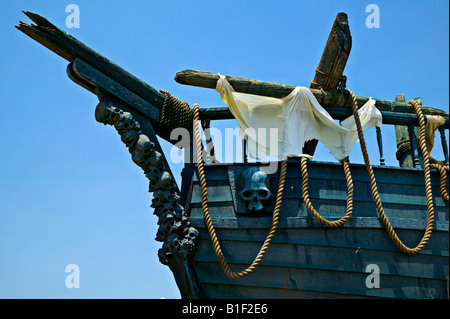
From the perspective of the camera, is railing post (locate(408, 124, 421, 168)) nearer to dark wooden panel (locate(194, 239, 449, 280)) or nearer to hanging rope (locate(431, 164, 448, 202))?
hanging rope (locate(431, 164, 448, 202))

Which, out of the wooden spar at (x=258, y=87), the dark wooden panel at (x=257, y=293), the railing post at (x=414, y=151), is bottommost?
the dark wooden panel at (x=257, y=293)

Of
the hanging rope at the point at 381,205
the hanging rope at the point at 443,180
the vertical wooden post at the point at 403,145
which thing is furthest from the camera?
the vertical wooden post at the point at 403,145

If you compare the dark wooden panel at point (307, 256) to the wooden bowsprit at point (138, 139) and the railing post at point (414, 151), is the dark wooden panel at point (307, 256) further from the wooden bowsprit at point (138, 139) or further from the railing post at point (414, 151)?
the railing post at point (414, 151)

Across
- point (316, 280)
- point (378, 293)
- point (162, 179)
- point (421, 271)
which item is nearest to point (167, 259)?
point (162, 179)

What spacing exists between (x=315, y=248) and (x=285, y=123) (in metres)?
1.42

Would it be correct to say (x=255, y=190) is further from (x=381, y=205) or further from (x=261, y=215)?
(x=381, y=205)

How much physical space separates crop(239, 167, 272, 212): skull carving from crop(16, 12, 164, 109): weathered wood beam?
1.28 meters

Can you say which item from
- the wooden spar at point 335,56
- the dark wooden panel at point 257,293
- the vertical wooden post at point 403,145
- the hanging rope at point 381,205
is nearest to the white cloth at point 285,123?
the hanging rope at point 381,205

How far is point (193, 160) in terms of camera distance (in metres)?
6.30

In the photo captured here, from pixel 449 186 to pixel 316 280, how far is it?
6.56 ft

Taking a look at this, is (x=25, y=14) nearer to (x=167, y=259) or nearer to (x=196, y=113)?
(x=196, y=113)

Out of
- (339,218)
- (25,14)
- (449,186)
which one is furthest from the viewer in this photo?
(449,186)

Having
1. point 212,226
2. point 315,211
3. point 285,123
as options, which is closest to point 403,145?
point 285,123

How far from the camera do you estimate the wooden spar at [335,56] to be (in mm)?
6711
